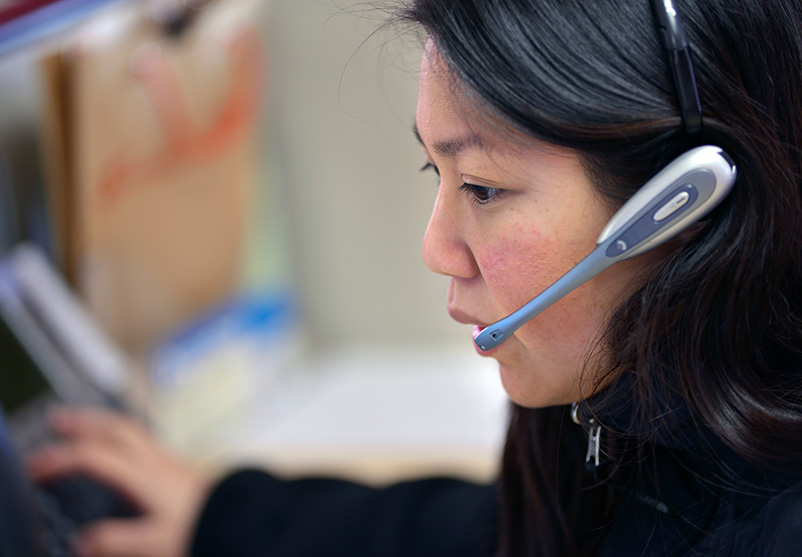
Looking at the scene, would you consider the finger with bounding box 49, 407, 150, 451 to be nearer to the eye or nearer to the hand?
the hand

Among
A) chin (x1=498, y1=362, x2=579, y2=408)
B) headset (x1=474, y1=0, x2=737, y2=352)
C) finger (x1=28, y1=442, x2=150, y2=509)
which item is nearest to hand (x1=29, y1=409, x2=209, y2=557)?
finger (x1=28, y1=442, x2=150, y2=509)

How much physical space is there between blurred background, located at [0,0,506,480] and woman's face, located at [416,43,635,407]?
92mm

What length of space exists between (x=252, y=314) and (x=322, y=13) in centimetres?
52

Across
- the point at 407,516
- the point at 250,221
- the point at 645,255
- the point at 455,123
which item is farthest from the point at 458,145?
the point at 250,221

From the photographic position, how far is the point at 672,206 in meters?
0.34

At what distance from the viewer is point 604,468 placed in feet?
1.57

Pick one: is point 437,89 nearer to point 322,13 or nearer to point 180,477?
point 180,477

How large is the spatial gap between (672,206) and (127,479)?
528 millimetres

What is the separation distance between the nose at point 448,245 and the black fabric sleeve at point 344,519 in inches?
10.7

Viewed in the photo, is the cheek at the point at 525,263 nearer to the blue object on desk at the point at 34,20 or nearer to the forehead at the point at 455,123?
the forehead at the point at 455,123

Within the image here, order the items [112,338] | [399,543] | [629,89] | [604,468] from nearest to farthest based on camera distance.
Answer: [629,89] → [604,468] → [399,543] → [112,338]

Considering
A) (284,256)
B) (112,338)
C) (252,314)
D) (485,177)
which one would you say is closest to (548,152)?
(485,177)

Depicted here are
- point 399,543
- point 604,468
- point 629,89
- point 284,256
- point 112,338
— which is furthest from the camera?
point 284,256

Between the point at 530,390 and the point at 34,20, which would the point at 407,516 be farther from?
the point at 34,20
